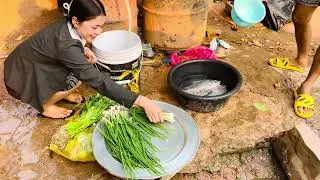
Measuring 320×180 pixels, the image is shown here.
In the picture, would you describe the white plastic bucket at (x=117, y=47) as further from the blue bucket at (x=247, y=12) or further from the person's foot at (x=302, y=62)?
the person's foot at (x=302, y=62)

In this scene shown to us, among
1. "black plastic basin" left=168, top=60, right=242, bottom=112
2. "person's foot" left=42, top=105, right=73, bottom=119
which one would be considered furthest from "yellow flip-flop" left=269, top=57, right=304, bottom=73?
"person's foot" left=42, top=105, right=73, bottom=119

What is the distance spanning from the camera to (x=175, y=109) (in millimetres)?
2896

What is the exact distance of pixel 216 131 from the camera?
10.2 feet

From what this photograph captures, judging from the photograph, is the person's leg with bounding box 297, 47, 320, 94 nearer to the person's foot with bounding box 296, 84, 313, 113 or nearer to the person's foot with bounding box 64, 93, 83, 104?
the person's foot with bounding box 296, 84, 313, 113

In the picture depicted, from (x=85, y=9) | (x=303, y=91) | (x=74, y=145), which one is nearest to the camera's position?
(x=85, y=9)

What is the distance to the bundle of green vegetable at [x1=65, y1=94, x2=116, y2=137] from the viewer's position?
2.92 metres

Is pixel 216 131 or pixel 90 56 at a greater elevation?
pixel 90 56

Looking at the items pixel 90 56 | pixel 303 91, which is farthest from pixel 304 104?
pixel 90 56

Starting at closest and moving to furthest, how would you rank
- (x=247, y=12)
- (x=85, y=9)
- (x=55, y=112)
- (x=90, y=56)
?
(x=85, y=9)
(x=55, y=112)
(x=90, y=56)
(x=247, y=12)

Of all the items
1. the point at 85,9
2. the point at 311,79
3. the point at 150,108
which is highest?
the point at 85,9

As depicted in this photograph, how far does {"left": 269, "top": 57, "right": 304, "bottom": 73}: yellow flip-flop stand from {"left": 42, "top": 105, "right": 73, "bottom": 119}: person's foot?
2.21m

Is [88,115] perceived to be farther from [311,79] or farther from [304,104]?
[311,79]

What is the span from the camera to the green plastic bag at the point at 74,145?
279 cm

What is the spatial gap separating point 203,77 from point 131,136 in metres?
1.24
